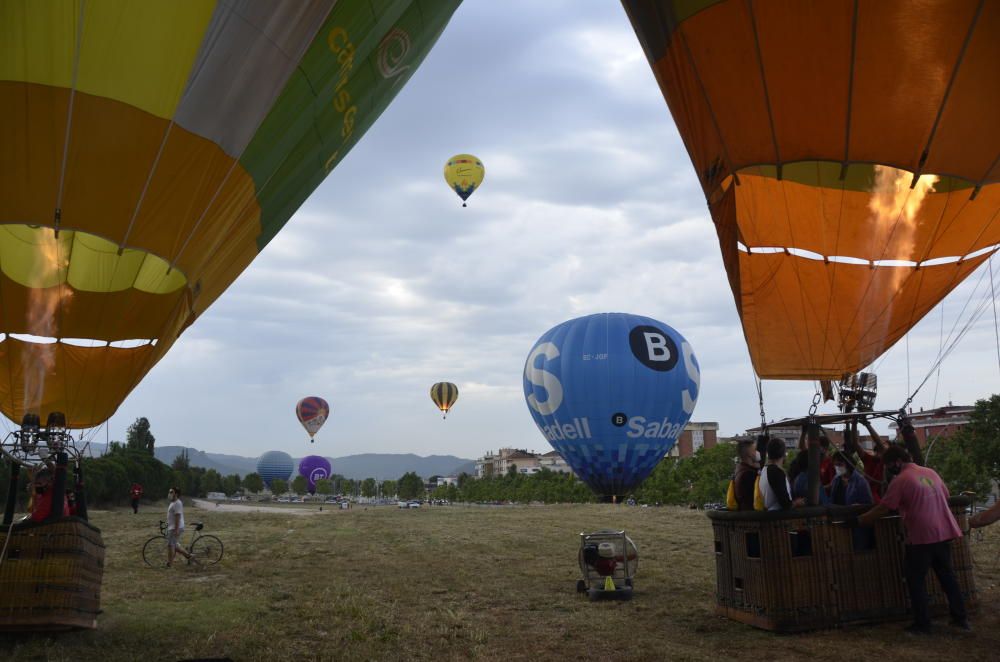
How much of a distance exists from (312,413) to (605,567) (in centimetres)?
6187

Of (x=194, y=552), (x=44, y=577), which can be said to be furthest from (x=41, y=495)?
(x=194, y=552)

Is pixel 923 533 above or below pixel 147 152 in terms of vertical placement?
below

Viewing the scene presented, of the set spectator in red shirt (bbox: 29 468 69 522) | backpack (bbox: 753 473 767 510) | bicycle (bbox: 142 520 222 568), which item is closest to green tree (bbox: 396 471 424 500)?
bicycle (bbox: 142 520 222 568)

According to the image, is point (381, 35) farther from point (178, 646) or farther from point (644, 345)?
point (644, 345)

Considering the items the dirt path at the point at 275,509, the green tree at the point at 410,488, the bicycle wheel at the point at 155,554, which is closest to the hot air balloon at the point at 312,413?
the dirt path at the point at 275,509

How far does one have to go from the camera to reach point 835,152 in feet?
27.0

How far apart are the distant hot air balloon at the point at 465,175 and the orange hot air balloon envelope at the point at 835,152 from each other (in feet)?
99.2

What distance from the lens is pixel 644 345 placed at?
1171 inches

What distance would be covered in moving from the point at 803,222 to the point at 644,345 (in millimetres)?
20198

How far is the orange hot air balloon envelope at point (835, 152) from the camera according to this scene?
7359 millimetres

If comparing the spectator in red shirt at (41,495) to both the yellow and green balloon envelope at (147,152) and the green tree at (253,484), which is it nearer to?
the yellow and green balloon envelope at (147,152)

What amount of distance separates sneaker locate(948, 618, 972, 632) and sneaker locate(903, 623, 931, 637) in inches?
12.2

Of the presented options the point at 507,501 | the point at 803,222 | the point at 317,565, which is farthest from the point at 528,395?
the point at 507,501

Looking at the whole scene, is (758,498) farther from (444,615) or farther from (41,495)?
(41,495)
